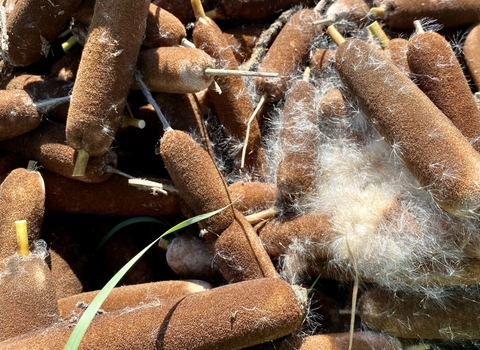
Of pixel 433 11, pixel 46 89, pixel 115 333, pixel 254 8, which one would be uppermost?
pixel 433 11

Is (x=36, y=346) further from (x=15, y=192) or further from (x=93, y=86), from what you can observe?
(x=93, y=86)

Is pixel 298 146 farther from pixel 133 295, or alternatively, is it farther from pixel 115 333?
pixel 115 333

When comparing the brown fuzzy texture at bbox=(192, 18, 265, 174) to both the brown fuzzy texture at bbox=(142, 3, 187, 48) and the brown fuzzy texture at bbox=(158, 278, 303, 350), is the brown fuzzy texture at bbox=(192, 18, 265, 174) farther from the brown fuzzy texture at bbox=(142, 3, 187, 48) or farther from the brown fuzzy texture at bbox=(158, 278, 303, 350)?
the brown fuzzy texture at bbox=(158, 278, 303, 350)

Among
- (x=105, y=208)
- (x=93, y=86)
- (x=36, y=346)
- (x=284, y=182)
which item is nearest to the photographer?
(x=36, y=346)

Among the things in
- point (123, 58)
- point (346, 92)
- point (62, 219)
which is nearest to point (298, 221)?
point (346, 92)

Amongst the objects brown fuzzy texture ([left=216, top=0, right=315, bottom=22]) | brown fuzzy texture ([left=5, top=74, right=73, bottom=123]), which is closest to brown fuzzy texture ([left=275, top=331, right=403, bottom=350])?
brown fuzzy texture ([left=5, top=74, right=73, bottom=123])

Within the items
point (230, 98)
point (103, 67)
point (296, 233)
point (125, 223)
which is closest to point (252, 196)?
→ point (296, 233)

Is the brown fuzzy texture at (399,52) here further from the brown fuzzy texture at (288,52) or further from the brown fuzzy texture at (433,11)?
A: the brown fuzzy texture at (288,52)
